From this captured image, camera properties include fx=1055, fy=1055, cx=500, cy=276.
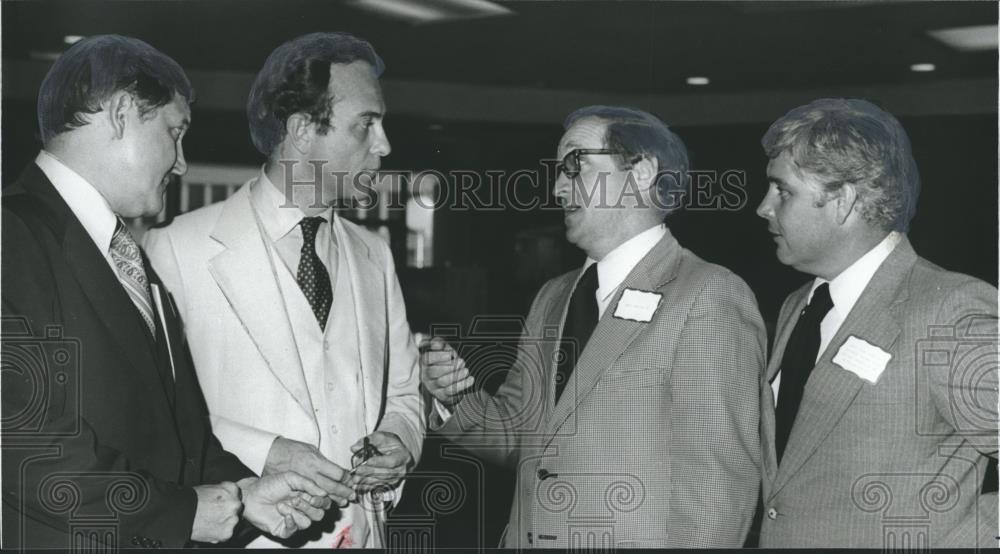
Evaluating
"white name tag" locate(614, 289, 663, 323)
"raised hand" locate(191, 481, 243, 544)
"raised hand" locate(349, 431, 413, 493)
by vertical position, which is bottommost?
"raised hand" locate(191, 481, 243, 544)

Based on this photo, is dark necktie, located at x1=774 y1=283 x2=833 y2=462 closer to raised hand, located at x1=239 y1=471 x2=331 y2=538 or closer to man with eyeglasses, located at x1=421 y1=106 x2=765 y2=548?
man with eyeglasses, located at x1=421 y1=106 x2=765 y2=548

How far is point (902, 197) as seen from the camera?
306cm

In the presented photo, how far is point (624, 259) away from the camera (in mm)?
3104

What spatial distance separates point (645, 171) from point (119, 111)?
5.01ft

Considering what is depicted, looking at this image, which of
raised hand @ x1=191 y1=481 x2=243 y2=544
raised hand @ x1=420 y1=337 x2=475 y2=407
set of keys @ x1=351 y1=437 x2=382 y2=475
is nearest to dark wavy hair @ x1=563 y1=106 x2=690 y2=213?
raised hand @ x1=420 y1=337 x2=475 y2=407

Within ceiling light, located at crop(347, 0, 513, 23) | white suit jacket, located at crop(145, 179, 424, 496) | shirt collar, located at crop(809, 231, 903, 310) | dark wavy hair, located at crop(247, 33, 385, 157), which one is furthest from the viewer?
ceiling light, located at crop(347, 0, 513, 23)

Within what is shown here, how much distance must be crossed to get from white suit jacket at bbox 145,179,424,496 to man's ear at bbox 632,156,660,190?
951 millimetres

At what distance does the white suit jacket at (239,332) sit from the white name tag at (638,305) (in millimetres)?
763

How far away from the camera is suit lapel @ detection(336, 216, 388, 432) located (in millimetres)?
3166

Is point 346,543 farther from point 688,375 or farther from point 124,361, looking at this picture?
point 688,375

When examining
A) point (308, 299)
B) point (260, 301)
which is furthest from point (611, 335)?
point (260, 301)

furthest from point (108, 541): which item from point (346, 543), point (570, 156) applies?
point (570, 156)

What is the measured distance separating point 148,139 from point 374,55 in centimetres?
73

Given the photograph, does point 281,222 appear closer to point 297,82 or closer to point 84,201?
point 297,82
